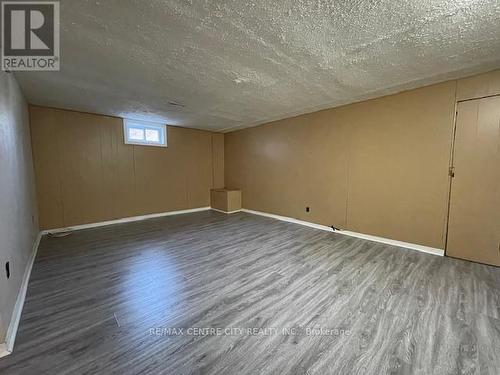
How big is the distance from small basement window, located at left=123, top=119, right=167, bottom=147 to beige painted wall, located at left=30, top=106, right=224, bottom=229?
0.11 metres

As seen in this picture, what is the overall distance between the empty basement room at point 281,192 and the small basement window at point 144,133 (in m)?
0.05

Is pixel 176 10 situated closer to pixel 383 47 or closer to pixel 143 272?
pixel 383 47

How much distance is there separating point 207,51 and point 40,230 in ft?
14.0

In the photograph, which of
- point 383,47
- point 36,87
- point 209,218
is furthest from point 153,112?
point 383,47

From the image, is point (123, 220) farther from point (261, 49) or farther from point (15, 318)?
point (261, 49)

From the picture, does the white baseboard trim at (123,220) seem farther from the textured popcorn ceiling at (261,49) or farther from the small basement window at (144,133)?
the textured popcorn ceiling at (261,49)

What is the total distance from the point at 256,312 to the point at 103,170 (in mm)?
4303

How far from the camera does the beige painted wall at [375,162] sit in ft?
9.22

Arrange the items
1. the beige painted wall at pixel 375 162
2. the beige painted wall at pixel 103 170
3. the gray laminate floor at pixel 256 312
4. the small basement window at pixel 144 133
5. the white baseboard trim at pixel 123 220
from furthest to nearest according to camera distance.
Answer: the small basement window at pixel 144 133 → the white baseboard trim at pixel 123 220 → the beige painted wall at pixel 103 170 → the beige painted wall at pixel 375 162 → the gray laminate floor at pixel 256 312

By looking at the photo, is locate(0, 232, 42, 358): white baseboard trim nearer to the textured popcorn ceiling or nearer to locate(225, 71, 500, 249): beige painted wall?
the textured popcorn ceiling

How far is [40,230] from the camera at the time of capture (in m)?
3.69

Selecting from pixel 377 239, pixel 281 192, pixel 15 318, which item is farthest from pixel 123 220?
pixel 377 239

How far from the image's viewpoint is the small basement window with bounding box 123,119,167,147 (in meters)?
4.63

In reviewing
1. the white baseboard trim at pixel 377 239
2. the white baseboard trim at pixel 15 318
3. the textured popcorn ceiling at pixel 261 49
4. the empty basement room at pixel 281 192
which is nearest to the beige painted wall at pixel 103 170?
the empty basement room at pixel 281 192
